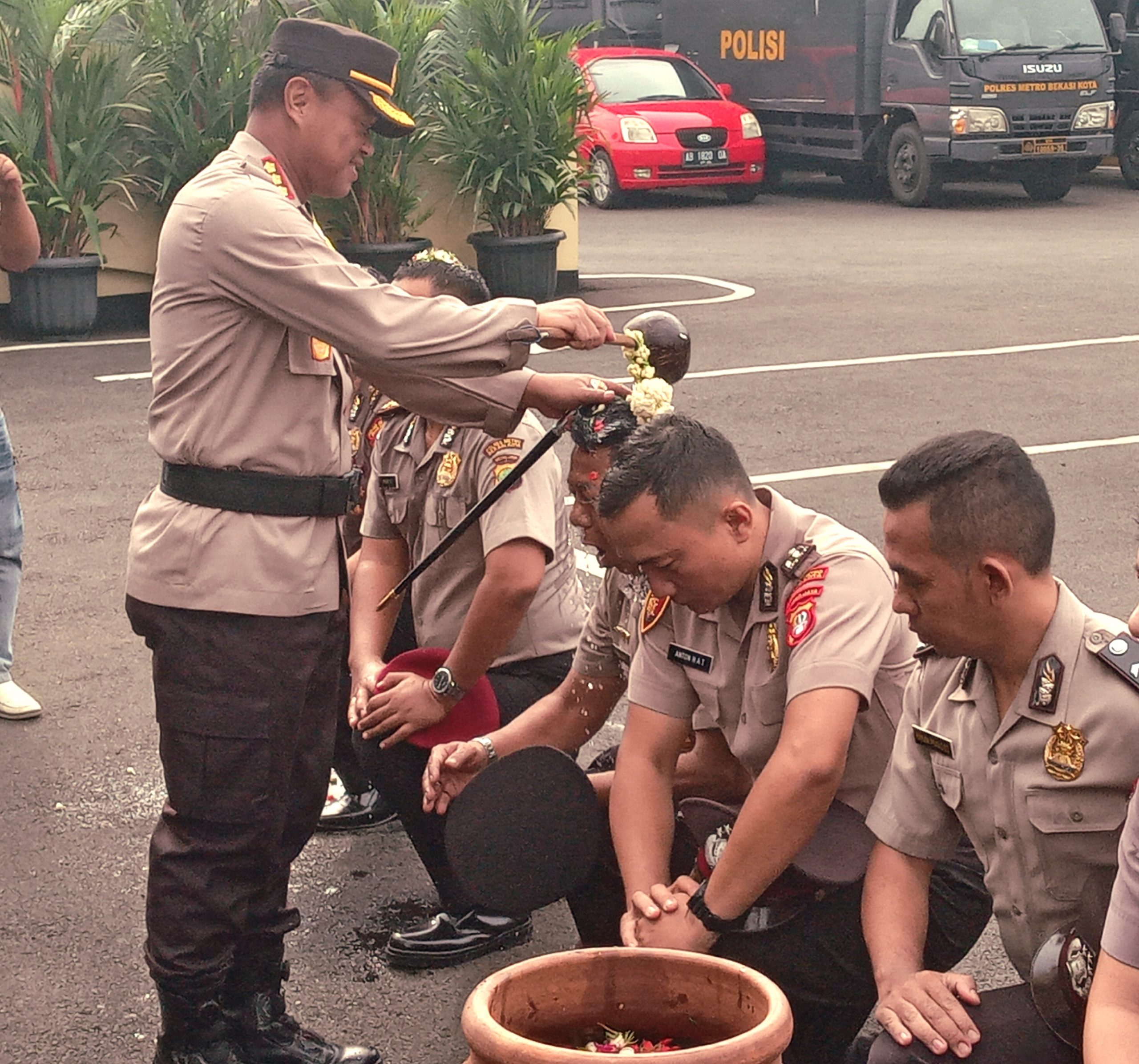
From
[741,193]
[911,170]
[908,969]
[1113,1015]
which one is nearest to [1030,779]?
[908,969]

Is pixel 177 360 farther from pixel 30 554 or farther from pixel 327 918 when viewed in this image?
pixel 30 554

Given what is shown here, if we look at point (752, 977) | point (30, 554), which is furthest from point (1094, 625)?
point (30, 554)

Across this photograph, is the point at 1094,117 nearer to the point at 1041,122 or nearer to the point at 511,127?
the point at 1041,122

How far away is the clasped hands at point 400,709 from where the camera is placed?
3.86 metres

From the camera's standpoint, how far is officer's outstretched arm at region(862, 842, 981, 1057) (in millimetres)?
2566

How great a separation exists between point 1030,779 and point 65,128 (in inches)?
408

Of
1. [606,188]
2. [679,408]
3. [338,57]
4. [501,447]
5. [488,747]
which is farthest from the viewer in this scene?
[606,188]

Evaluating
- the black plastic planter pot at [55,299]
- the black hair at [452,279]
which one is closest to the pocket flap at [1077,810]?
the black hair at [452,279]

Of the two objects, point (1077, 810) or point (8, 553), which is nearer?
point (1077, 810)

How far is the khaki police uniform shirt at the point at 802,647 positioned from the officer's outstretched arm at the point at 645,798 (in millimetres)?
48

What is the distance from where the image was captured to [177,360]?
312cm

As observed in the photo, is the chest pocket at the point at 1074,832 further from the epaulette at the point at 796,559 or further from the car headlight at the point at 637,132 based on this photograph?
the car headlight at the point at 637,132

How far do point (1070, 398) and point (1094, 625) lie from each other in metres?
7.16

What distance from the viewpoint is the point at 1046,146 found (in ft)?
59.5
